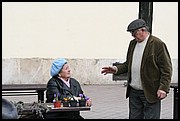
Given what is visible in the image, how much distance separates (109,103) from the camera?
8.95 metres

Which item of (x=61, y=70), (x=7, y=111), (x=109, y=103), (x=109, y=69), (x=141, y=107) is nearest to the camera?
(x=7, y=111)

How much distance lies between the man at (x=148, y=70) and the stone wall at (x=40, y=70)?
7.06 meters

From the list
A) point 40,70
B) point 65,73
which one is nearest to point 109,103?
point 40,70

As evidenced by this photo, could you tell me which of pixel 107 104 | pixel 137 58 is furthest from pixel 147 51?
pixel 107 104

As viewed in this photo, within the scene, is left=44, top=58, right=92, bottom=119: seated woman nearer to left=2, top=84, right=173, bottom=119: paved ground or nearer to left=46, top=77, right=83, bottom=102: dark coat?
left=46, top=77, right=83, bottom=102: dark coat

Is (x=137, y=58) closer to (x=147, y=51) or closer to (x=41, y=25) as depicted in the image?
(x=147, y=51)

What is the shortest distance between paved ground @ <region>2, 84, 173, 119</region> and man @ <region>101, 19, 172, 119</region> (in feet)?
8.56

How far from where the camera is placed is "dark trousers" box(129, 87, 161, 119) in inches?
181

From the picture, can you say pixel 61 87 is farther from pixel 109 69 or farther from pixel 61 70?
pixel 109 69

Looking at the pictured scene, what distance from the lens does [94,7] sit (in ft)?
39.3

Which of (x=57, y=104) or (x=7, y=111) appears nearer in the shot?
(x=7, y=111)

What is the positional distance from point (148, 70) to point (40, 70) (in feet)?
24.2

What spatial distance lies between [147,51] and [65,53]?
740cm

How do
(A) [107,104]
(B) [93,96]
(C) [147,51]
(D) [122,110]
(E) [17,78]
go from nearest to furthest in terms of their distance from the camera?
1. (C) [147,51]
2. (D) [122,110]
3. (A) [107,104]
4. (B) [93,96]
5. (E) [17,78]
